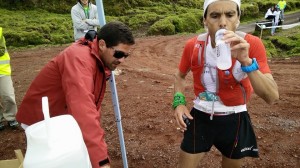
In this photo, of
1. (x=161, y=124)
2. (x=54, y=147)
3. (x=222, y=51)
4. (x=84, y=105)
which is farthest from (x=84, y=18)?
(x=54, y=147)

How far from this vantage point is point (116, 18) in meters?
18.8

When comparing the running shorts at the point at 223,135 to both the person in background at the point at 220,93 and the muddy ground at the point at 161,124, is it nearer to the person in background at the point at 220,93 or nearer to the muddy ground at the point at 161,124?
the person in background at the point at 220,93

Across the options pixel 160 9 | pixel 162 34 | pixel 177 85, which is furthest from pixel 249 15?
pixel 177 85

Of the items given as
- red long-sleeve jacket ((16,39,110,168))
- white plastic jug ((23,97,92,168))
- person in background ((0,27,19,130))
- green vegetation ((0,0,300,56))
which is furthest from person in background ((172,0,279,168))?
green vegetation ((0,0,300,56))

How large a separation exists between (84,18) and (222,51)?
18.3 feet

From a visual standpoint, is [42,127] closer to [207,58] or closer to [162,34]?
[207,58]

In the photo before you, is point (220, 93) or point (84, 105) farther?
point (220, 93)

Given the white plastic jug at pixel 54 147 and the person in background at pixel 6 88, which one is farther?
the person in background at pixel 6 88

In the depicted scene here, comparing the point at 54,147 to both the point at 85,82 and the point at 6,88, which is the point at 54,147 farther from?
the point at 6,88

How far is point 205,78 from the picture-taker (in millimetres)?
2346

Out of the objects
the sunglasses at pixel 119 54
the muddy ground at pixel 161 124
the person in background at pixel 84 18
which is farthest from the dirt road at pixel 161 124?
the sunglasses at pixel 119 54

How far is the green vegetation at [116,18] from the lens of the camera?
546 inches

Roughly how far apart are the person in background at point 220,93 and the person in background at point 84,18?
4.59 m

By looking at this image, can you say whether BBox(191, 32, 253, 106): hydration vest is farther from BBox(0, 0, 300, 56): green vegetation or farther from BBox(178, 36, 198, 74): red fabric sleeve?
BBox(0, 0, 300, 56): green vegetation
